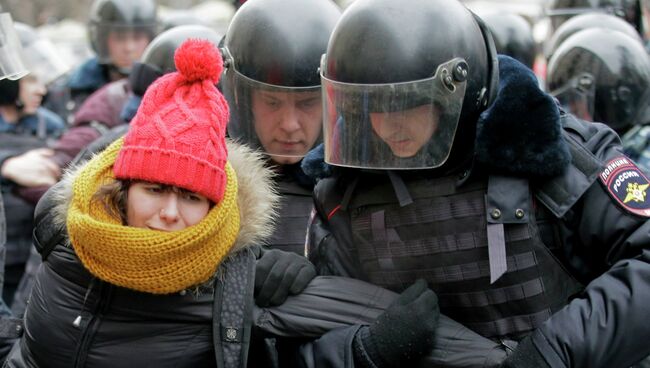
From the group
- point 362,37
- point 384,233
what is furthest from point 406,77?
point 384,233

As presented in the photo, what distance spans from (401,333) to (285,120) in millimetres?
1166

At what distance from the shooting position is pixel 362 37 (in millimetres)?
2539

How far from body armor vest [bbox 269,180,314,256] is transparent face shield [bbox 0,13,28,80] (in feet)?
3.52

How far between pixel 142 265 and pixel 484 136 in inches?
36.1

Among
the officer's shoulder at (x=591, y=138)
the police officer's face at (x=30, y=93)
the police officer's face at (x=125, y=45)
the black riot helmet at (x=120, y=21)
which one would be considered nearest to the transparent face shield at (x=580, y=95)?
the officer's shoulder at (x=591, y=138)

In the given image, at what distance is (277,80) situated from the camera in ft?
10.9

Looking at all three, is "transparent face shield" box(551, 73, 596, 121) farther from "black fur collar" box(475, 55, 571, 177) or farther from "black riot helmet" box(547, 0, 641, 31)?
"black riot helmet" box(547, 0, 641, 31)

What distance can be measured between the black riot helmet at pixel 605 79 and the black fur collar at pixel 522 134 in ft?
6.84

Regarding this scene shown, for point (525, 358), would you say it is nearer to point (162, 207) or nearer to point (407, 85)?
point (407, 85)

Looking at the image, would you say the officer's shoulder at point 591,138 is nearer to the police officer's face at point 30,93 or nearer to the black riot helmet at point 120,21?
the police officer's face at point 30,93

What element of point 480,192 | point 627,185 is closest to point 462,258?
point 480,192

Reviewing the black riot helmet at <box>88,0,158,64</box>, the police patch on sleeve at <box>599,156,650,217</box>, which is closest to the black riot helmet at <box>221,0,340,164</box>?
the police patch on sleeve at <box>599,156,650,217</box>

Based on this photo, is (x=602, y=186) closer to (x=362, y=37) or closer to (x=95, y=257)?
(x=362, y=37)

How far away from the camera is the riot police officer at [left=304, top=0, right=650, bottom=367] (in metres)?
2.30
